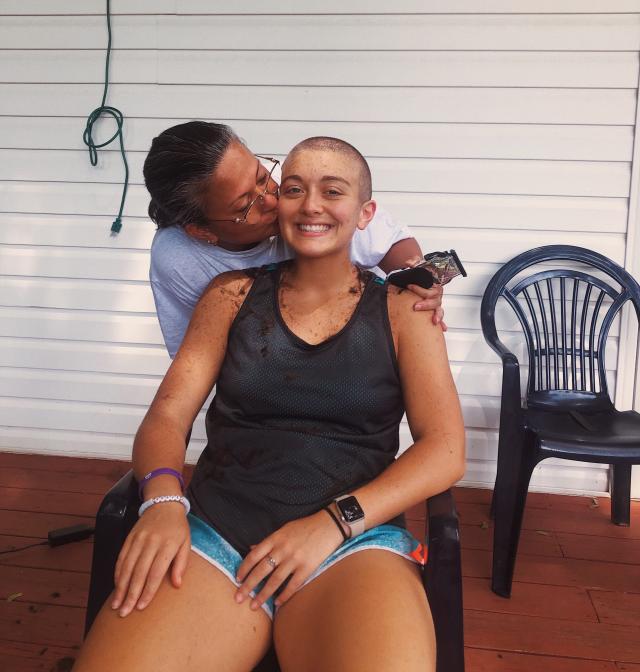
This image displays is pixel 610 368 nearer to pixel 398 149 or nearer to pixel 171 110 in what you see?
pixel 398 149

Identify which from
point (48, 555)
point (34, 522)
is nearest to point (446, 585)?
point (48, 555)

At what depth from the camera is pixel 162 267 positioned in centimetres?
182

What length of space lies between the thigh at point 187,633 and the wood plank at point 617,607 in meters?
1.47

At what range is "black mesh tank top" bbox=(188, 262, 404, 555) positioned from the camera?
56.6 inches

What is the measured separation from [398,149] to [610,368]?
1.36 metres

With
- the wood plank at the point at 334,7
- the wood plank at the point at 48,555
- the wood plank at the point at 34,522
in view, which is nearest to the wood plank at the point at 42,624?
the wood plank at the point at 48,555

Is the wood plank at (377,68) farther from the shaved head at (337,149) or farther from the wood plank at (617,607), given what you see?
the wood plank at (617,607)

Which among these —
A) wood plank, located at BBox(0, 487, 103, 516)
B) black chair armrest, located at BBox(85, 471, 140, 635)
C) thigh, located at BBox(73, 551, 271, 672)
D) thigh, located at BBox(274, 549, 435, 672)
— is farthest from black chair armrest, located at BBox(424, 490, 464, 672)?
wood plank, located at BBox(0, 487, 103, 516)

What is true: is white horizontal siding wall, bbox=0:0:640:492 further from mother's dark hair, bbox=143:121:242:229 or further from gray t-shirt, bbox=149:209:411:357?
mother's dark hair, bbox=143:121:242:229

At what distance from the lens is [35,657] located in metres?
2.04

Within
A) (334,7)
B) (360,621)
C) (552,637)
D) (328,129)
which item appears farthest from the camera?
(328,129)

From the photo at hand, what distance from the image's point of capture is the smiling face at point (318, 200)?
152cm

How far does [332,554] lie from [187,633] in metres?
0.30

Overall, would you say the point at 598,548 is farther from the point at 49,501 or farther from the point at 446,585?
the point at 49,501
